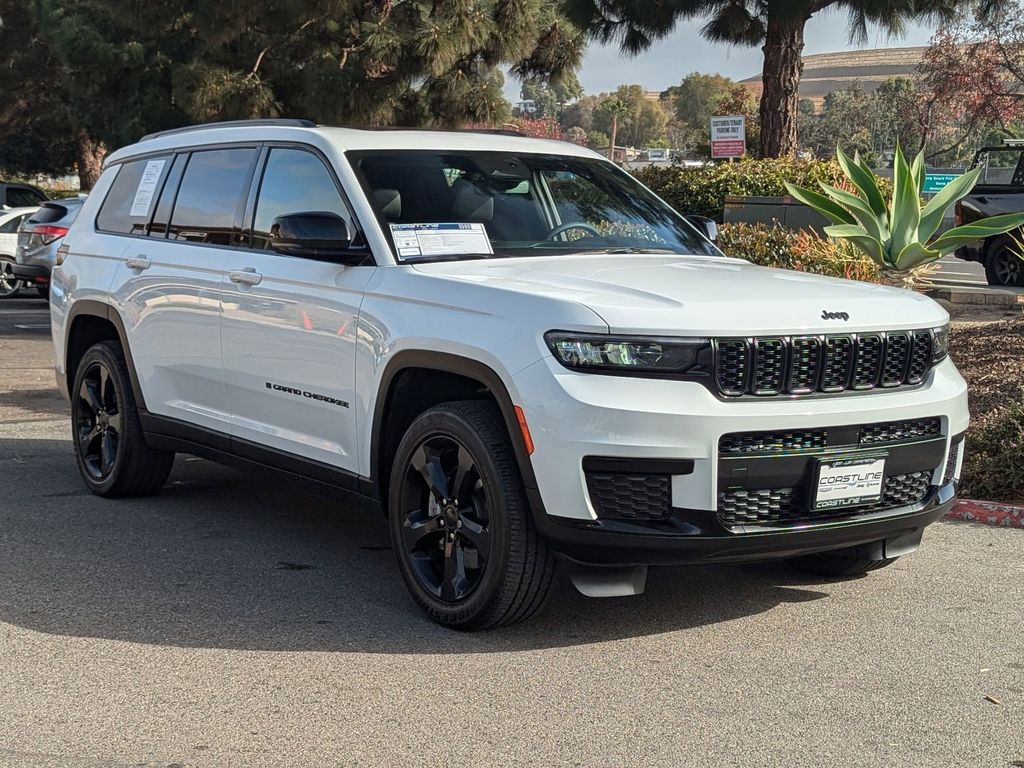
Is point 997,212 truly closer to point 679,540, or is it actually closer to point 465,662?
point 679,540

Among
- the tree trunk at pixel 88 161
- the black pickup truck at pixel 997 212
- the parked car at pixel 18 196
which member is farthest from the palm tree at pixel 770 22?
the tree trunk at pixel 88 161

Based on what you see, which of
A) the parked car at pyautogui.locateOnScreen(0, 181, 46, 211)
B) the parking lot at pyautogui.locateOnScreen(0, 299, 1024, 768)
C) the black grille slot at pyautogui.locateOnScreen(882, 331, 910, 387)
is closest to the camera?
the parking lot at pyautogui.locateOnScreen(0, 299, 1024, 768)

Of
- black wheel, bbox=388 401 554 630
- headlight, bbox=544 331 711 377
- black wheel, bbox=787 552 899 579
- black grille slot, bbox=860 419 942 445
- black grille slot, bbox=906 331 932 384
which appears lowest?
black wheel, bbox=787 552 899 579

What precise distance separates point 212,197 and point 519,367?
2578 millimetres

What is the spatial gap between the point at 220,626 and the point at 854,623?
2.40m

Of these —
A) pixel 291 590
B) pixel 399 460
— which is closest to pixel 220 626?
pixel 291 590

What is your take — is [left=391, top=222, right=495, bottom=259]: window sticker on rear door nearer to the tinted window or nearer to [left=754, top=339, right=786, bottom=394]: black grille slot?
[left=754, top=339, right=786, bottom=394]: black grille slot

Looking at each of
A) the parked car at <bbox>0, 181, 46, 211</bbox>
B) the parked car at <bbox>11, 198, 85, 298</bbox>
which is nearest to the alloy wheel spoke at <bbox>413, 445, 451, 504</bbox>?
the parked car at <bbox>11, 198, 85, 298</bbox>

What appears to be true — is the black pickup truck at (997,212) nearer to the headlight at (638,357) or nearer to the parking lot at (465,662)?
the parking lot at (465,662)

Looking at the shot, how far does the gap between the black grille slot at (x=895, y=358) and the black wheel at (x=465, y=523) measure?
1.40m

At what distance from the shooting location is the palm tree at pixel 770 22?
54.6 feet

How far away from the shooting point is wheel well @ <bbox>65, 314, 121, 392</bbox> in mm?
7523

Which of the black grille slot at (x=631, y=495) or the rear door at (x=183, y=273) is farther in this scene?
the rear door at (x=183, y=273)

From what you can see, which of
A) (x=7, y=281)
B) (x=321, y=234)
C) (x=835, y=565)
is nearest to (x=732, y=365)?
(x=835, y=565)
